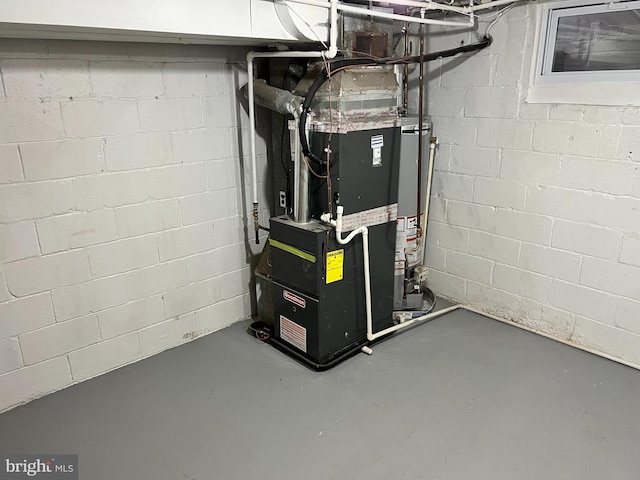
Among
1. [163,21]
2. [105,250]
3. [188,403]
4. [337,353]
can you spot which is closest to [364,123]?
[163,21]

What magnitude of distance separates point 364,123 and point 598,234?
4.69ft

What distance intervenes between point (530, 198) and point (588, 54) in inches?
32.4

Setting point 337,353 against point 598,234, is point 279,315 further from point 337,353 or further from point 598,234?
point 598,234

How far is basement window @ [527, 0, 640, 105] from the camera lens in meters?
2.38

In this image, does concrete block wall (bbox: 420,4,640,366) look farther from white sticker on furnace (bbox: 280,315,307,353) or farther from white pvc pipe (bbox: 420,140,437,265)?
white sticker on furnace (bbox: 280,315,307,353)

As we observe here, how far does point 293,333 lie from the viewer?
2.74 metres

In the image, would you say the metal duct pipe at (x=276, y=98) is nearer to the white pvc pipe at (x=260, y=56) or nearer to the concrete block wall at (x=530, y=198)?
the white pvc pipe at (x=260, y=56)

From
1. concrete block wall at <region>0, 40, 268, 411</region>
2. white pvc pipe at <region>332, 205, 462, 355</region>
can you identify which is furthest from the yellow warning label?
concrete block wall at <region>0, 40, 268, 411</region>

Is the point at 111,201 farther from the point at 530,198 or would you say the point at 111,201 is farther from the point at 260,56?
the point at 530,198

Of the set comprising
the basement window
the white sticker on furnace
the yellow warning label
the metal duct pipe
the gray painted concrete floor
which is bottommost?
the gray painted concrete floor

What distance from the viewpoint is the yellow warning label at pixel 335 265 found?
249 cm

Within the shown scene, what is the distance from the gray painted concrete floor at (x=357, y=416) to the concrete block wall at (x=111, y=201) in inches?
8.9

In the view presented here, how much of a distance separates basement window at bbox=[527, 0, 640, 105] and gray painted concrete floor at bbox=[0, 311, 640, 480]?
1.44 m

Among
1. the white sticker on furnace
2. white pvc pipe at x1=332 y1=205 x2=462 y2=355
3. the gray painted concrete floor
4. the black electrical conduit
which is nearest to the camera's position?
the gray painted concrete floor
